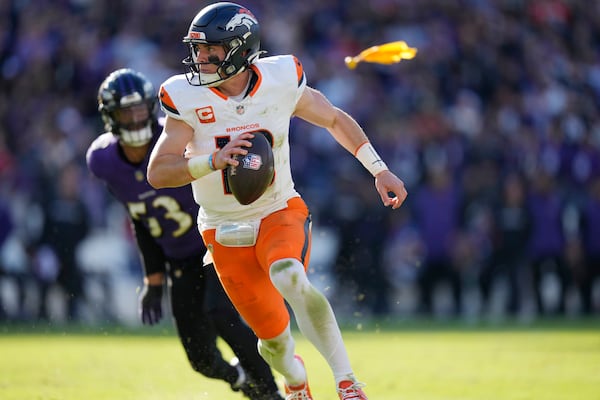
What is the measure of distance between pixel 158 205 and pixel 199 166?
1.40m

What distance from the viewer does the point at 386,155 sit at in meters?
12.8

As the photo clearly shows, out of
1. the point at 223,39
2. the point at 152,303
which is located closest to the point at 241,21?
the point at 223,39

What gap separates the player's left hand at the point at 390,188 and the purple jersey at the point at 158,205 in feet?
4.48

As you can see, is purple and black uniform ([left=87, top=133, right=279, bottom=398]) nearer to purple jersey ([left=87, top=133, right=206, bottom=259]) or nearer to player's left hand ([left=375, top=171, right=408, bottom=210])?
purple jersey ([left=87, top=133, right=206, bottom=259])

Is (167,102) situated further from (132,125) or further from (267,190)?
(132,125)

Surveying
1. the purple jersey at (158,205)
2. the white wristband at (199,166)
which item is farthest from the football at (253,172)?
the purple jersey at (158,205)

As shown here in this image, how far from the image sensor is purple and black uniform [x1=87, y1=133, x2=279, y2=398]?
592 cm

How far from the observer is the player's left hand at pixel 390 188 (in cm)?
518

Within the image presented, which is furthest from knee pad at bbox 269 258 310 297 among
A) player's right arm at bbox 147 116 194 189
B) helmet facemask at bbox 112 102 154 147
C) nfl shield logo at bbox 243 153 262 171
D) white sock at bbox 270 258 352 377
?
helmet facemask at bbox 112 102 154 147

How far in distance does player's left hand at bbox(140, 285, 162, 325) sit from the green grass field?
52 centimetres

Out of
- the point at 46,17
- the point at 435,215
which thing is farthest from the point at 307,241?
the point at 46,17

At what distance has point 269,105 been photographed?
5.11 metres

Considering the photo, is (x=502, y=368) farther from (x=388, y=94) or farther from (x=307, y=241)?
(x=388, y=94)

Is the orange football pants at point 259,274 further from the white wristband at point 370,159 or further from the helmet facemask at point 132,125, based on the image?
the helmet facemask at point 132,125
